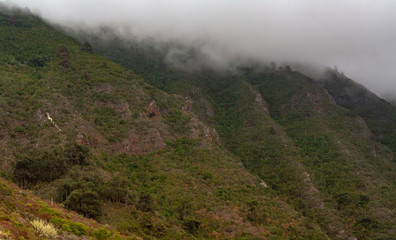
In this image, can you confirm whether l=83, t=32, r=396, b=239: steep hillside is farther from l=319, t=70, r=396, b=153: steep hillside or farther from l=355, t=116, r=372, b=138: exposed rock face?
l=319, t=70, r=396, b=153: steep hillside

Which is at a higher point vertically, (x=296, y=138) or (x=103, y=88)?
(x=296, y=138)

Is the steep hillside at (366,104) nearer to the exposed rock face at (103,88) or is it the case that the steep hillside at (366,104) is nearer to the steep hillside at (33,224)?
the exposed rock face at (103,88)

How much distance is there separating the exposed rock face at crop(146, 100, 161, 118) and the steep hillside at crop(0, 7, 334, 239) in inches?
20.8

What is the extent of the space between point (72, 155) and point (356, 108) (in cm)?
13718

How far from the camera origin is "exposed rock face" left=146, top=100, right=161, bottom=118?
72688 mm

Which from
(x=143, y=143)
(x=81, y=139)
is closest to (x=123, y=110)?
(x=143, y=143)

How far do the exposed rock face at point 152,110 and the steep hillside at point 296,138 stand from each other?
25898 mm

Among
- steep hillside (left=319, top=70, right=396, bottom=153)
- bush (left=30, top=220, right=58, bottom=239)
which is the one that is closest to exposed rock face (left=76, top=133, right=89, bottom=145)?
bush (left=30, top=220, right=58, bottom=239)

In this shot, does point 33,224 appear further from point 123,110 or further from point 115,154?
point 123,110

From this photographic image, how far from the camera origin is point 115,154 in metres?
58.7

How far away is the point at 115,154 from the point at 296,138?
62.3m

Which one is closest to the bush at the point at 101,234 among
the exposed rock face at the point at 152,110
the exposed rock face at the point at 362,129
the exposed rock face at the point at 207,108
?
the exposed rock face at the point at 152,110

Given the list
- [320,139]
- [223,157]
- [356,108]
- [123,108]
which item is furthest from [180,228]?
[356,108]

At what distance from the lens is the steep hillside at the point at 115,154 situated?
37.9 meters
